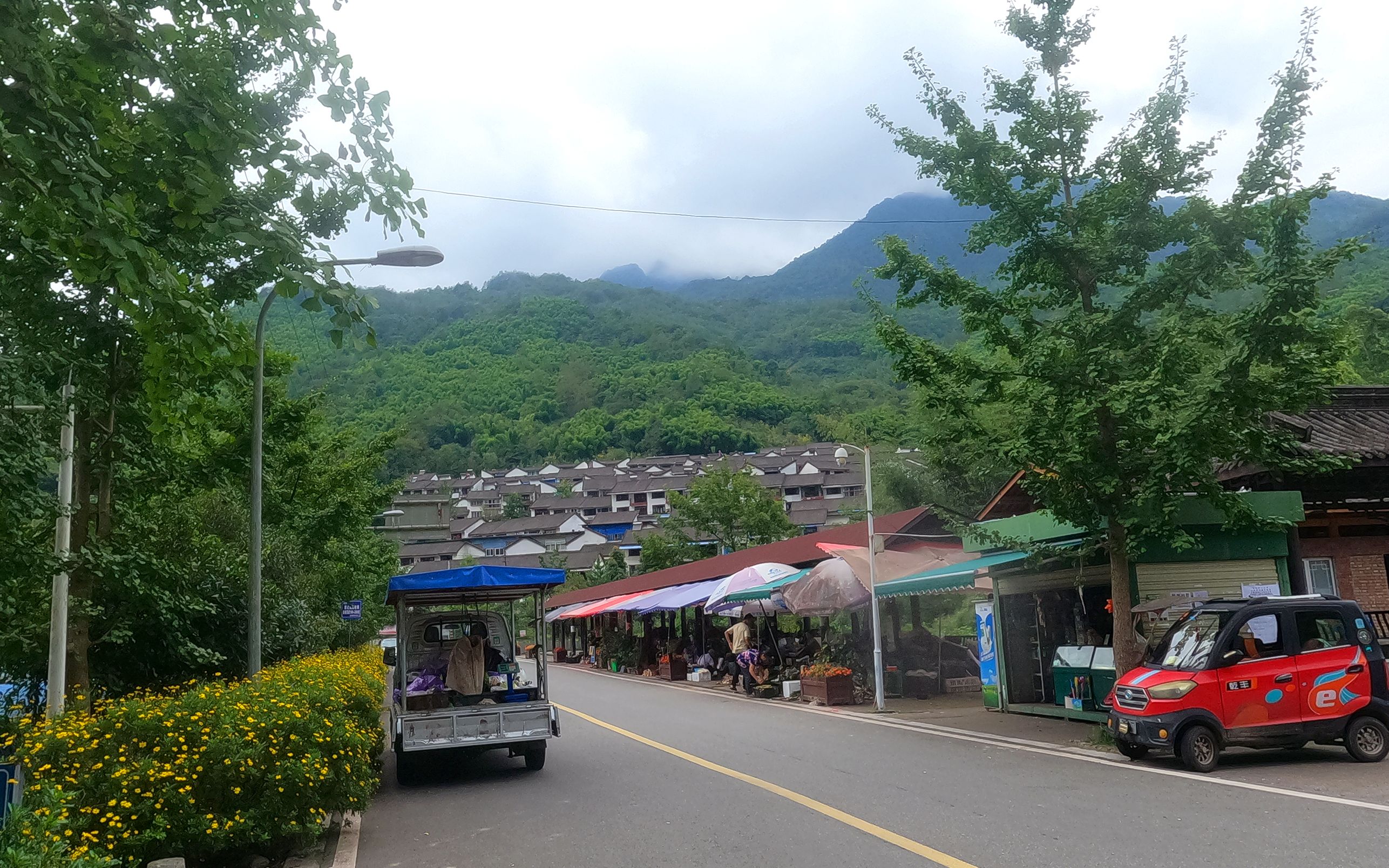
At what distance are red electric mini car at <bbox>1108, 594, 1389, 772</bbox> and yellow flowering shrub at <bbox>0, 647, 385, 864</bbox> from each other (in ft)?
29.2

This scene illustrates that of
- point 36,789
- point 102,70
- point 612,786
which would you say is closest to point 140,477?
point 36,789

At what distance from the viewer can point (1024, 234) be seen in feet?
49.3

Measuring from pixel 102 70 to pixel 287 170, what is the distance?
3.53ft

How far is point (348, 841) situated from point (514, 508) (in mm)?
126280

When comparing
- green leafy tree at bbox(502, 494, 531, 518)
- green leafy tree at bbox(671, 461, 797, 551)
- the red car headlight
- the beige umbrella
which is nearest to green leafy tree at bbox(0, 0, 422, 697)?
the red car headlight

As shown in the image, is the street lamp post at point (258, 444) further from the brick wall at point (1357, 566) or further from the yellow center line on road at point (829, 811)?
the brick wall at point (1357, 566)

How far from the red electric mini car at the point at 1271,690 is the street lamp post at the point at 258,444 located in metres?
10.3

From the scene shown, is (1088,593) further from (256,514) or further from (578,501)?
(578,501)

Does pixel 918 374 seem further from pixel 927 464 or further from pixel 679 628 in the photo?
pixel 679 628

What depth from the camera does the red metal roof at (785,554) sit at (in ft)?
88.9

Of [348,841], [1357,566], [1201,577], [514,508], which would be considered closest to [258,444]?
[348,841]

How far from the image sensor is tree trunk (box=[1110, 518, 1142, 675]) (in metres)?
14.4

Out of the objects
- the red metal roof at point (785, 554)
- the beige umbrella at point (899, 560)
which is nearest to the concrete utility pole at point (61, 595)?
the beige umbrella at point (899, 560)

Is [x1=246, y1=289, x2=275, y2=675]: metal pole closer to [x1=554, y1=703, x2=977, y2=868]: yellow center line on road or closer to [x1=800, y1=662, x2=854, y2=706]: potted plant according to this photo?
[x1=554, y1=703, x2=977, y2=868]: yellow center line on road
